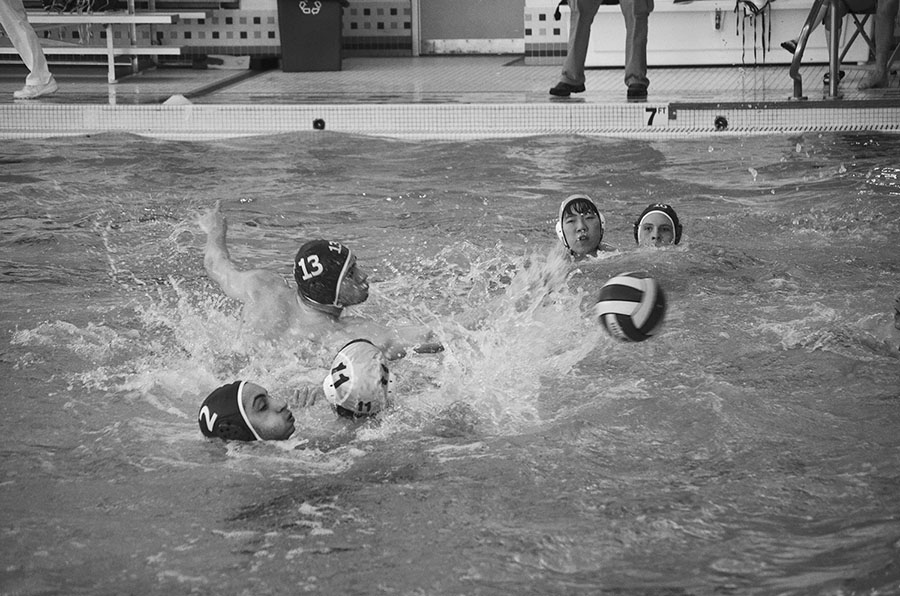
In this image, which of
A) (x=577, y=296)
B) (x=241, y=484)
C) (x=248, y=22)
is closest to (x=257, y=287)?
(x=241, y=484)

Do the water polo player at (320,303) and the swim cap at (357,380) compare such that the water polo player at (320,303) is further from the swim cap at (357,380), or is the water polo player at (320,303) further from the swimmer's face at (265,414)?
the swimmer's face at (265,414)

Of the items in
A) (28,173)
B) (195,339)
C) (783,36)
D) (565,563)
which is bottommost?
(565,563)

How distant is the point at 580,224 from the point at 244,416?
2514 millimetres

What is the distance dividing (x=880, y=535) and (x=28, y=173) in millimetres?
6868

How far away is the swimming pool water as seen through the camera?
10.3 feet

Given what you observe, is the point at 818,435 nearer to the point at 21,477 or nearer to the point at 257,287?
the point at 257,287

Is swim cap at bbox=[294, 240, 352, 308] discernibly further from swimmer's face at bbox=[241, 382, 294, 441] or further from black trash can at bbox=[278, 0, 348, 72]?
black trash can at bbox=[278, 0, 348, 72]

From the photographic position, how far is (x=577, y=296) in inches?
217

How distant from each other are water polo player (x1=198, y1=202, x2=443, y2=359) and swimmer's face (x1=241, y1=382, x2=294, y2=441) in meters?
A: 0.61

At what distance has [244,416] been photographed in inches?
144

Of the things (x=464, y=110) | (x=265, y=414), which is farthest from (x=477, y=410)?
(x=464, y=110)

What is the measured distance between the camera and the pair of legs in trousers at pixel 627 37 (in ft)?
31.3

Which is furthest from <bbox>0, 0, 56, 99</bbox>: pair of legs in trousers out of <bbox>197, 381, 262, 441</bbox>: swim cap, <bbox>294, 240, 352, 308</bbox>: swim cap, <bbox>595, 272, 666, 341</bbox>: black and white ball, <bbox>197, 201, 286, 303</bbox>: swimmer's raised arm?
<bbox>595, 272, 666, 341</bbox>: black and white ball

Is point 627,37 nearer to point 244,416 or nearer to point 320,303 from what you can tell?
point 320,303
